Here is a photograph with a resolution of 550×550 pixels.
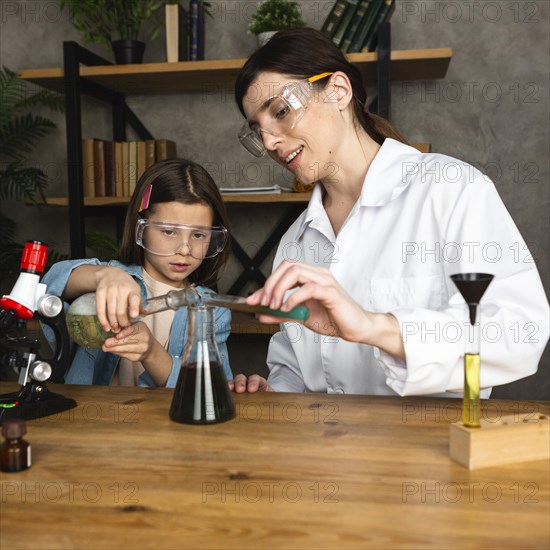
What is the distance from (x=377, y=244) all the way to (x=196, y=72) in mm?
1843

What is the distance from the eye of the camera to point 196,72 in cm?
315

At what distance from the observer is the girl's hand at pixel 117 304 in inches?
49.1

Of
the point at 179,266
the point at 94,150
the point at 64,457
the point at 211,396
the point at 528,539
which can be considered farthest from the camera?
the point at 94,150

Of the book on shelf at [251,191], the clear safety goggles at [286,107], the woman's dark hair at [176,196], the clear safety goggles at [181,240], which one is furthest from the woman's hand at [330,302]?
the book on shelf at [251,191]

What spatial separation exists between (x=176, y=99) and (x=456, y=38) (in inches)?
57.7

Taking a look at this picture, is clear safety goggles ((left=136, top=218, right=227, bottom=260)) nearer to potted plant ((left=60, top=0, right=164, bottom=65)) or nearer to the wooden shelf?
the wooden shelf

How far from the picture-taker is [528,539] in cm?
72

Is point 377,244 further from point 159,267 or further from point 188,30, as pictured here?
point 188,30

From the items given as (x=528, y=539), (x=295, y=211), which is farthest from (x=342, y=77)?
(x=295, y=211)

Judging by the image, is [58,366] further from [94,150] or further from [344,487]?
[94,150]

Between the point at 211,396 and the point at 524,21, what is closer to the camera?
the point at 211,396

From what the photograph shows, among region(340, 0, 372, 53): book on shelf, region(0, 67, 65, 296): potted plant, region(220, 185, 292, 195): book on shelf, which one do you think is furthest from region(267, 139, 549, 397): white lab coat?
region(0, 67, 65, 296): potted plant

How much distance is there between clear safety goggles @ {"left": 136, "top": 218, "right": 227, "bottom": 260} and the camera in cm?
185

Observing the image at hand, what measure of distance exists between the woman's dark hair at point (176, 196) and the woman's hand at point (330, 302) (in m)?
0.92
